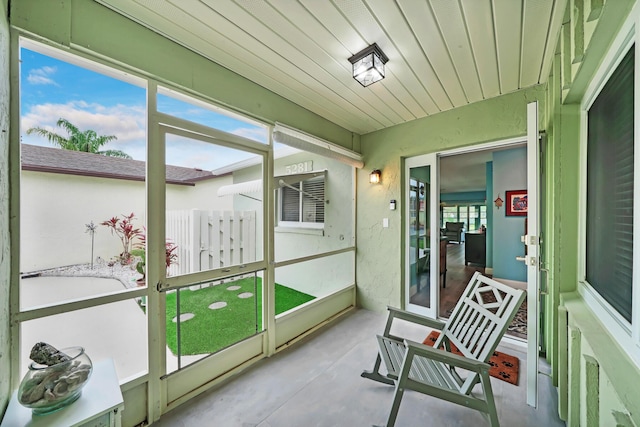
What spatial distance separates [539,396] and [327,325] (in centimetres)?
192

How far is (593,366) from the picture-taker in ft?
3.47

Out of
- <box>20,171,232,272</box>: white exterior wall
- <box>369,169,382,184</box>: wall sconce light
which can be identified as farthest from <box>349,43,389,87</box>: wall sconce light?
<box>20,171,232,272</box>: white exterior wall

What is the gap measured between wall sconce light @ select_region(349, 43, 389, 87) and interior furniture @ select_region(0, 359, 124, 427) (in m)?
2.44

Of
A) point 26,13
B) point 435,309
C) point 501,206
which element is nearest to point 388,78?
point 26,13

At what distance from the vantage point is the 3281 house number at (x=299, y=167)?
3.89m

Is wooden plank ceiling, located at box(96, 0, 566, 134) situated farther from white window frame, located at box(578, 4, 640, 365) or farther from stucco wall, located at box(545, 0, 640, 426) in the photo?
white window frame, located at box(578, 4, 640, 365)

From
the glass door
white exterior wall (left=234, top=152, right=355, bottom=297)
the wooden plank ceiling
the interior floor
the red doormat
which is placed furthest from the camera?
white exterior wall (left=234, top=152, right=355, bottom=297)

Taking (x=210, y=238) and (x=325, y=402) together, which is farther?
(x=210, y=238)

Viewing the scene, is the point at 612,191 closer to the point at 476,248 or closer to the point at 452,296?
the point at 452,296

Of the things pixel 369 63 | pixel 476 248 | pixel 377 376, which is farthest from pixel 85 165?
pixel 476 248

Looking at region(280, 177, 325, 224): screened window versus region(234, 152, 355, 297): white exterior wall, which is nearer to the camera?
region(234, 152, 355, 297): white exterior wall

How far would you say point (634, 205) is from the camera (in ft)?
2.99

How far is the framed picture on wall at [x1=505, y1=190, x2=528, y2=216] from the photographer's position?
4.38 m

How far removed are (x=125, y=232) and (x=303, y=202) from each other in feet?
8.70
